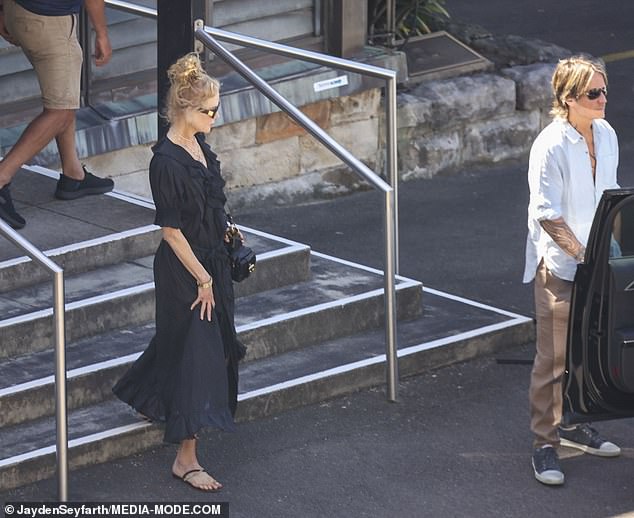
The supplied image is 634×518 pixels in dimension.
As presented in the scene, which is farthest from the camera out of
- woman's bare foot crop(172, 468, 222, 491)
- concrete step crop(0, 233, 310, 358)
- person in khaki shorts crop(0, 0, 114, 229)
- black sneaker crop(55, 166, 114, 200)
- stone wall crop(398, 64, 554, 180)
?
stone wall crop(398, 64, 554, 180)

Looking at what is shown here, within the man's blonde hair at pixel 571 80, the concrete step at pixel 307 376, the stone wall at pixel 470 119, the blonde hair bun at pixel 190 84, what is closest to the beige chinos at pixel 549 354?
the man's blonde hair at pixel 571 80

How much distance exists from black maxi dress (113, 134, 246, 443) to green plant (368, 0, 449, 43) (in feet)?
15.0

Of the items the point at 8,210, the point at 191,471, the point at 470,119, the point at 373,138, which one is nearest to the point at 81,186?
the point at 8,210

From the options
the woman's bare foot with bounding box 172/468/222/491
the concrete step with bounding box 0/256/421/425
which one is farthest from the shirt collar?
the woman's bare foot with bounding box 172/468/222/491

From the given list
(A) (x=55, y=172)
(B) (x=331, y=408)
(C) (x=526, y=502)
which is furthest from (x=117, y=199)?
(C) (x=526, y=502)

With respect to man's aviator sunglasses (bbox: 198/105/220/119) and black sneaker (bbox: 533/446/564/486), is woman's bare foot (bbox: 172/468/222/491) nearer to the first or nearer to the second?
black sneaker (bbox: 533/446/564/486)

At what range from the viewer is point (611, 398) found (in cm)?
628

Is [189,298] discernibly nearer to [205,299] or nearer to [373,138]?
[205,299]

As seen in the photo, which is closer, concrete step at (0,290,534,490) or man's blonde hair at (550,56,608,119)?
man's blonde hair at (550,56,608,119)

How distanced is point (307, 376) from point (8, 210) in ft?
5.49

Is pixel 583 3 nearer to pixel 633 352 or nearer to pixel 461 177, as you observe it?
pixel 461 177

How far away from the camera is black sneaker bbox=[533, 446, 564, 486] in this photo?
6.49 m

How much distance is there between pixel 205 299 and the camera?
6.25 m

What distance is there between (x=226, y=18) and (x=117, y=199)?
214cm
